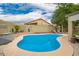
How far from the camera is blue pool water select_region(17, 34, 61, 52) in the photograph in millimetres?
3164

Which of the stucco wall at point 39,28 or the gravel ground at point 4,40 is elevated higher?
the stucco wall at point 39,28

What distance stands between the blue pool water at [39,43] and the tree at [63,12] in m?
0.18

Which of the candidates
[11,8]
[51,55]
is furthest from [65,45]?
[11,8]

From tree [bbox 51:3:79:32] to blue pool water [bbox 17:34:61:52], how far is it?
0.18 metres

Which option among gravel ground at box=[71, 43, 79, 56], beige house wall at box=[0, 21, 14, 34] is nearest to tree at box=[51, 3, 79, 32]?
gravel ground at box=[71, 43, 79, 56]

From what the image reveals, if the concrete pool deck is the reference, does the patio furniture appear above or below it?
above

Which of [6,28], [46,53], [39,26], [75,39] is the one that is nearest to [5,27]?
[6,28]

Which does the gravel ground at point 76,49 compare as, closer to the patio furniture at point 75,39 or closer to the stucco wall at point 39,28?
the patio furniture at point 75,39

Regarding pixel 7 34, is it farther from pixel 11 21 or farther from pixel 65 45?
pixel 65 45

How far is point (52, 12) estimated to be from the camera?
3.17 meters

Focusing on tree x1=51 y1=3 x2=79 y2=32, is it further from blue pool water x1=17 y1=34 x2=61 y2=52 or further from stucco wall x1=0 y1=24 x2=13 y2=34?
stucco wall x1=0 y1=24 x2=13 y2=34

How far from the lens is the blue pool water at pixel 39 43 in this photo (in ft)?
10.4

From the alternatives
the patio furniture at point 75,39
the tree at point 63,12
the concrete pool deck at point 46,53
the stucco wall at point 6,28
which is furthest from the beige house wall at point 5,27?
the patio furniture at point 75,39

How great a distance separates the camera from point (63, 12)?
10.4ft
